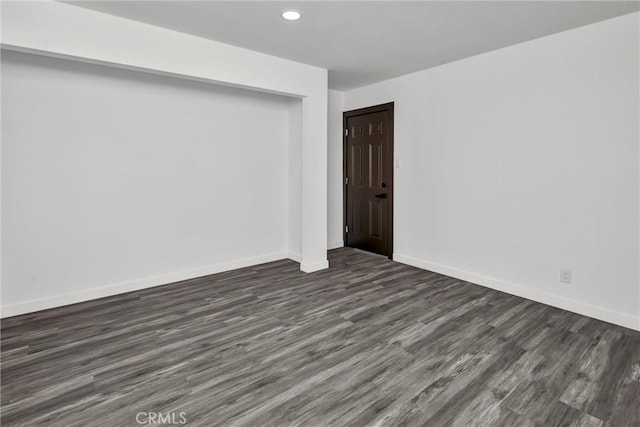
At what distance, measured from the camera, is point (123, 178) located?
3.62 metres

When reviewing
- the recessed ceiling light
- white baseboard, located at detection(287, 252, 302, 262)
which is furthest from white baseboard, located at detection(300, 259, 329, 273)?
the recessed ceiling light

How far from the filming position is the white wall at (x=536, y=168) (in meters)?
2.91

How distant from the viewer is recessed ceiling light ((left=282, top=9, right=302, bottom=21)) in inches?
110

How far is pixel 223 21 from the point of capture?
2.97m

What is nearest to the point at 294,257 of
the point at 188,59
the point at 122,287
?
the point at 122,287

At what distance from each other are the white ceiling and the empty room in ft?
0.09

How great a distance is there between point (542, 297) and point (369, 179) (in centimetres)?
273

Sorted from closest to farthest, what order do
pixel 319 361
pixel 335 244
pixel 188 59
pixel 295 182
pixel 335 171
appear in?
pixel 319 361 < pixel 188 59 < pixel 295 182 < pixel 335 171 < pixel 335 244

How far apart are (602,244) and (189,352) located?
3568 mm

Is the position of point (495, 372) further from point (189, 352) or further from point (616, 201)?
point (189, 352)

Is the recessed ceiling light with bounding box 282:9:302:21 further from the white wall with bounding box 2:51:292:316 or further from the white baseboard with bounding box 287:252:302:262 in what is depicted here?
the white baseboard with bounding box 287:252:302:262

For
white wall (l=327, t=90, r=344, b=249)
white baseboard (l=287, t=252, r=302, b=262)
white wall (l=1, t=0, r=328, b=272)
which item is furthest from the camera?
white wall (l=327, t=90, r=344, b=249)

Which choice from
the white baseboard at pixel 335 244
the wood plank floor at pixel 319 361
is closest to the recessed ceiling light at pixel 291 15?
the wood plank floor at pixel 319 361

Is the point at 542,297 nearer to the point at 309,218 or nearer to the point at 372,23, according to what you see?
the point at 309,218
